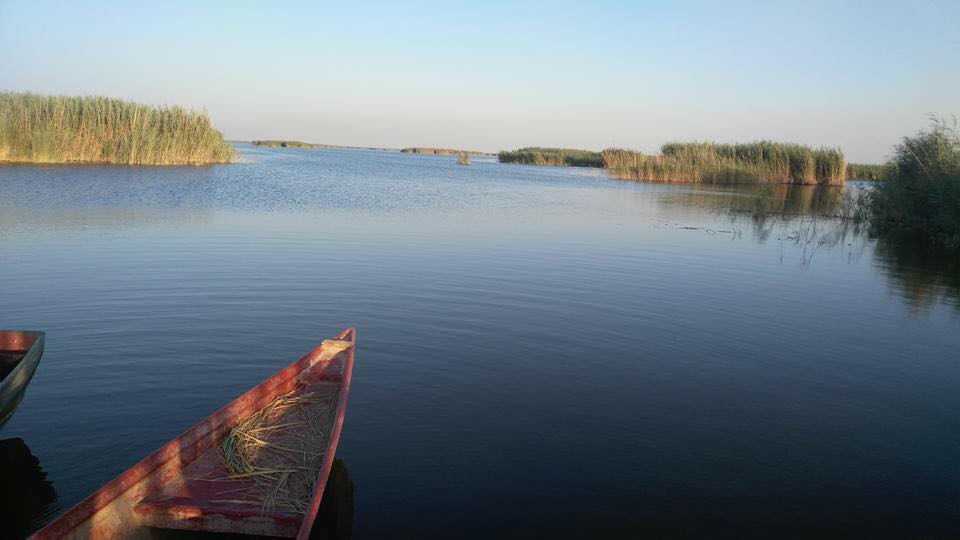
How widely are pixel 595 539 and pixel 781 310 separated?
28.4 ft

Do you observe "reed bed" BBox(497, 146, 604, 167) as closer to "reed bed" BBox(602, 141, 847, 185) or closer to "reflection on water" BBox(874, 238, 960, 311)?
"reed bed" BBox(602, 141, 847, 185)

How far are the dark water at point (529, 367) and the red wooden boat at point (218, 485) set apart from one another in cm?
66

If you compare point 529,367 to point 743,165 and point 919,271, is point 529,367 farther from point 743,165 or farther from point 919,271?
point 743,165

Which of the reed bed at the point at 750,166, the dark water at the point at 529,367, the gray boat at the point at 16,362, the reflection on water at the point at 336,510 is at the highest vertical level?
the reed bed at the point at 750,166

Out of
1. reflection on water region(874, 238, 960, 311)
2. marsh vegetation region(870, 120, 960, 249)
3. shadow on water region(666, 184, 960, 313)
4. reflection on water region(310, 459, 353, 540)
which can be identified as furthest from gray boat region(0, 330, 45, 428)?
marsh vegetation region(870, 120, 960, 249)

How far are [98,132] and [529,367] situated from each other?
35828mm

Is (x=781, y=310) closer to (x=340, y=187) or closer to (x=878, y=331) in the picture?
(x=878, y=331)

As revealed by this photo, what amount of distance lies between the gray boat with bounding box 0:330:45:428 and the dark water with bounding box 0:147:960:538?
0.46m

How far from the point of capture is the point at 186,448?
4602 millimetres

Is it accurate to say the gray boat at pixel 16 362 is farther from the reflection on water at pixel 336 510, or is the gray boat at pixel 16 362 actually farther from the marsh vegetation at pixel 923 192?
the marsh vegetation at pixel 923 192

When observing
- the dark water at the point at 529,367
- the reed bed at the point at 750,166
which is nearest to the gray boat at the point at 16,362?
the dark water at the point at 529,367

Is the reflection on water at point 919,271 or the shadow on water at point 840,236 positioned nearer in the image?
the reflection on water at point 919,271

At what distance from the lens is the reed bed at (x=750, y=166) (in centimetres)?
4831

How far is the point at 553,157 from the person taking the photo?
Result: 3482 inches
